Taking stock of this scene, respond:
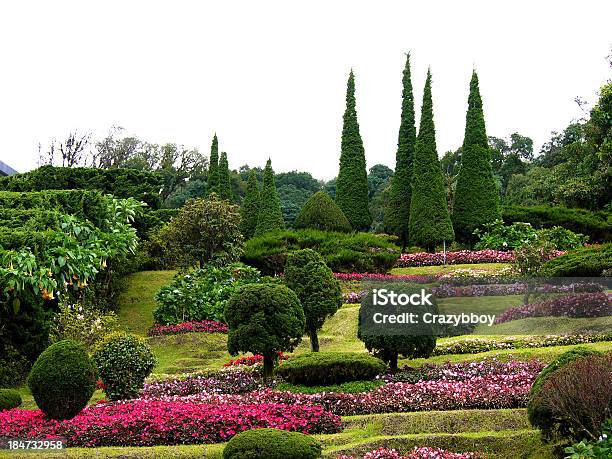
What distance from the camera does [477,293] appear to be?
67.3 ft

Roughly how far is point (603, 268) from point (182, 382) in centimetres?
881

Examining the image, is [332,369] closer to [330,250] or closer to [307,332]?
[307,332]

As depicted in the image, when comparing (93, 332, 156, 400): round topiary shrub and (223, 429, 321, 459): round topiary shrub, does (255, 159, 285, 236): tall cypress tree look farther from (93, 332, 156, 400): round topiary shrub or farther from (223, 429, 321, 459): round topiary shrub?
(223, 429, 321, 459): round topiary shrub

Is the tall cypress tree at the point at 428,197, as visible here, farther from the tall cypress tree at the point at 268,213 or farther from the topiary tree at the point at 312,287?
the topiary tree at the point at 312,287

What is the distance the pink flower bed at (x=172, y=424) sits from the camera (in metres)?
10.1

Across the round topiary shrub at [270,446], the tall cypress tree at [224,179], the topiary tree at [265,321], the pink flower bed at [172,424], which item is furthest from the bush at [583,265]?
the tall cypress tree at [224,179]

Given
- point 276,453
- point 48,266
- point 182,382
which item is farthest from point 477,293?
point 276,453

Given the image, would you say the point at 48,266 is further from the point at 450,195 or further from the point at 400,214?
the point at 450,195

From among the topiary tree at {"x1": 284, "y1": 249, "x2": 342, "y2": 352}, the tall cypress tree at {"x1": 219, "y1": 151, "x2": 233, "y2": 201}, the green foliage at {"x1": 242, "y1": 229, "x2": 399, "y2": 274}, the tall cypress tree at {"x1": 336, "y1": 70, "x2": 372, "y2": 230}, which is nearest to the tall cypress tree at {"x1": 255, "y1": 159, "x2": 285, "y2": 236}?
the tall cypress tree at {"x1": 336, "y1": 70, "x2": 372, "y2": 230}

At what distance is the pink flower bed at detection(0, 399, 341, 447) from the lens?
10078 millimetres

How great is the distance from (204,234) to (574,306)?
12100 millimetres

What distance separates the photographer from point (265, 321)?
13.7 meters

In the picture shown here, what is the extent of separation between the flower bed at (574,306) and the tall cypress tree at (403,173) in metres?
15.2

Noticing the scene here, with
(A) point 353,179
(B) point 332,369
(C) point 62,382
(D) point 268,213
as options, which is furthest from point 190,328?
(A) point 353,179
